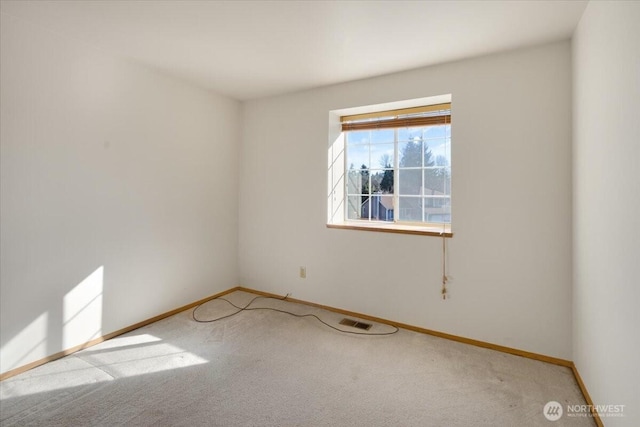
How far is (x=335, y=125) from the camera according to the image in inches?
132

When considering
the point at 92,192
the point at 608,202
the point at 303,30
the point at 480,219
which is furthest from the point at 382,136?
the point at 92,192

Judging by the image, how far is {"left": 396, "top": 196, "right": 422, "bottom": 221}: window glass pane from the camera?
9.98 feet

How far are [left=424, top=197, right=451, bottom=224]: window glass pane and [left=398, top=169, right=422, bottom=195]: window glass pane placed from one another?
0.48 feet

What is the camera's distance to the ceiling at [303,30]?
6.18ft

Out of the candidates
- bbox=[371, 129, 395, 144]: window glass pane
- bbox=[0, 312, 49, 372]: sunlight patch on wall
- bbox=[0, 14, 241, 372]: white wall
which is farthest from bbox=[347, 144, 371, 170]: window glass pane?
bbox=[0, 312, 49, 372]: sunlight patch on wall

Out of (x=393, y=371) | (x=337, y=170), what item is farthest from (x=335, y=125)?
(x=393, y=371)

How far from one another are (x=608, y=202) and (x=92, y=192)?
338cm

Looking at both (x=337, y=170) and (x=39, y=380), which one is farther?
(x=337, y=170)

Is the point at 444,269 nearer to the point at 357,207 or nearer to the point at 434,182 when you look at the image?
the point at 434,182

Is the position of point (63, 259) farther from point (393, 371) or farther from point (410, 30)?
point (410, 30)

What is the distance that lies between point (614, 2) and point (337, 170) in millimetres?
2371

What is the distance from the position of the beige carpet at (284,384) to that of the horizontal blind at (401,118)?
6.43 ft

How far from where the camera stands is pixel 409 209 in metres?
3.10

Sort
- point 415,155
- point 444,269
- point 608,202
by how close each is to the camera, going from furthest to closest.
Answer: point 415,155
point 444,269
point 608,202
